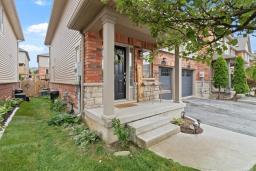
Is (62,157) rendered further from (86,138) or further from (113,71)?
(113,71)

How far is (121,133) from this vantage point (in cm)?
401

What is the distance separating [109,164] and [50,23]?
11.3 meters

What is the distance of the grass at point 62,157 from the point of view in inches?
126

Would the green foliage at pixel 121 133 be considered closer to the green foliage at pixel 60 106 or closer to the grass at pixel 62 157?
the grass at pixel 62 157

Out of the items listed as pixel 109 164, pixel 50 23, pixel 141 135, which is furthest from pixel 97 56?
pixel 50 23

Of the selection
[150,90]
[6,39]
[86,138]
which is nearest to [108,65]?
[86,138]

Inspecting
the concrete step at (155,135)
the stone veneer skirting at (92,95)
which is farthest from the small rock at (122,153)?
the stone veneer skirting at (92,95)

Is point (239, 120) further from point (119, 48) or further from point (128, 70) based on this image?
point (119, 48)

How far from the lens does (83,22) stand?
5254 mm

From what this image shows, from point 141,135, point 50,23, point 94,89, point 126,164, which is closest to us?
point 126,164

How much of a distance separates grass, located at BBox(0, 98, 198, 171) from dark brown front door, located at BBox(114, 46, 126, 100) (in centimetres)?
270

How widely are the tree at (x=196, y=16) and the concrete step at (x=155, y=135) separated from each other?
2.31m

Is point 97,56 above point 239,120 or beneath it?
above

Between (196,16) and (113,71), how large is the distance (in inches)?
97.5
